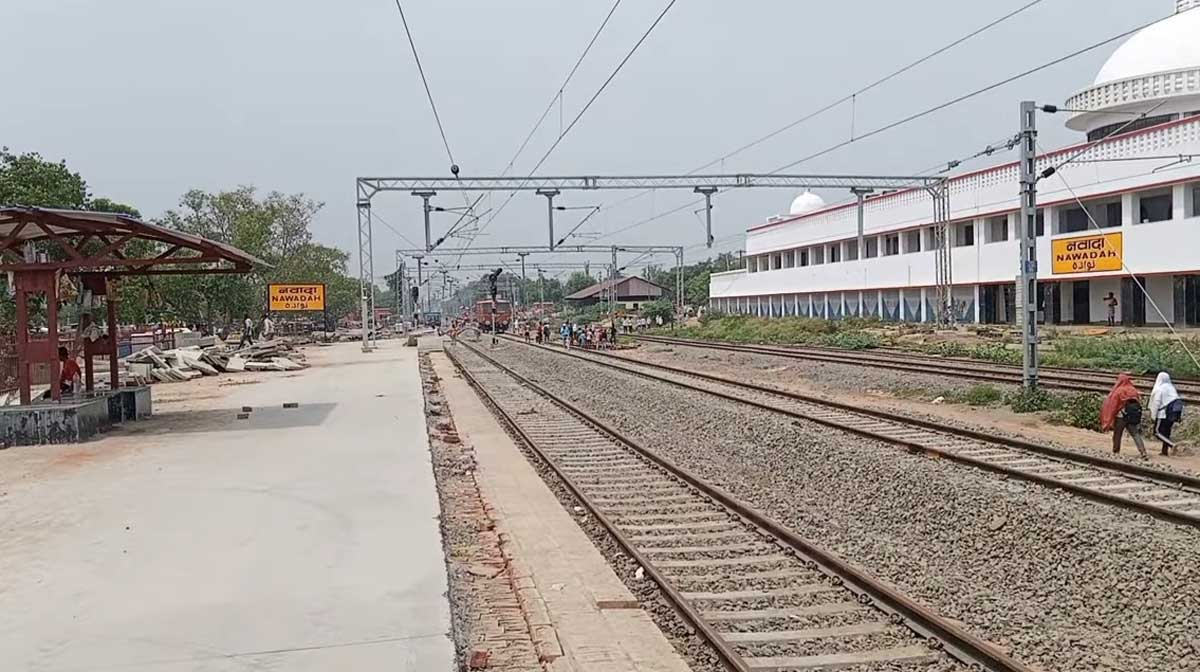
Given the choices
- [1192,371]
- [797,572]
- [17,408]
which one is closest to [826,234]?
[1192,371]

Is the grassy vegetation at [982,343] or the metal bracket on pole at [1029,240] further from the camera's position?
the grassy vegetation at [982,343]

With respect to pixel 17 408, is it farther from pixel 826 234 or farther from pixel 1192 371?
pixel 826 234

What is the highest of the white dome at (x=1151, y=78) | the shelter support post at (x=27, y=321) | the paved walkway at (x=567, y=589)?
the white dome at (x=1151, y=78)

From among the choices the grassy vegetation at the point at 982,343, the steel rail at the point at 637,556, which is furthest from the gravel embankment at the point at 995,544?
the grassy vegetation at the point at 982,343

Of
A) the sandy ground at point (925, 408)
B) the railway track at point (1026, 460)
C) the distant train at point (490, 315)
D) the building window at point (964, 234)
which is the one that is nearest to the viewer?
the railway track at point (1026, 460)

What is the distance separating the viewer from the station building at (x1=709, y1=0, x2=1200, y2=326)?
36531mm

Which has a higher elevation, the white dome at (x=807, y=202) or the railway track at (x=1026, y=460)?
the white dome at (x=807, y=202)

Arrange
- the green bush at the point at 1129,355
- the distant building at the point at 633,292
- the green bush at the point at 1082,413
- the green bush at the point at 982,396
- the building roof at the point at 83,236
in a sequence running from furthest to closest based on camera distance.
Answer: the distant building at the point at 633,292 → the green bush at the point at 1129,355 → the green bush at the point at 982,396 → the green bush at the point at 1082,413 → the building roof at the point at 83,236

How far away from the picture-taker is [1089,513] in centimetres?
959

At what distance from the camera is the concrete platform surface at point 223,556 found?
5.98 metres

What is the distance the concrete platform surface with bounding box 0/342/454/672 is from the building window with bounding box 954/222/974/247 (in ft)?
135

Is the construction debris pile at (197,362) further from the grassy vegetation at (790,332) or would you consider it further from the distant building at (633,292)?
the distant building at (633,292)

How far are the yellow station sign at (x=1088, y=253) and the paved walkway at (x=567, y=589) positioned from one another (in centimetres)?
3221

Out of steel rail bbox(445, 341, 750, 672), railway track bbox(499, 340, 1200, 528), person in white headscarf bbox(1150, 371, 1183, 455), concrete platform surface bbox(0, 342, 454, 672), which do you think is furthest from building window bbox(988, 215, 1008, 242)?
concrete platform surface bbox(0, 342, 454, 672)
